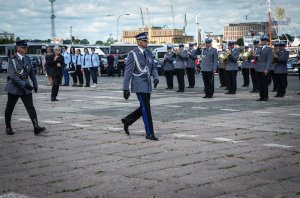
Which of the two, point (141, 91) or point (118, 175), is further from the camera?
point (141, 91)

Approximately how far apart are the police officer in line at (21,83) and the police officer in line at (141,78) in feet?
6.19

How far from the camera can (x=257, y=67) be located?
17.4 m

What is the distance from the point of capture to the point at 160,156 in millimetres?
7977

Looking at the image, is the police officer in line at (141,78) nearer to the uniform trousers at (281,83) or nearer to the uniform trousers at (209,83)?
the uniform trousers at (209,83)

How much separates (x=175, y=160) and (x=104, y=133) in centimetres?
310

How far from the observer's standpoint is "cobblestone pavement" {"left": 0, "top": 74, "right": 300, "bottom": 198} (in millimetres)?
6070

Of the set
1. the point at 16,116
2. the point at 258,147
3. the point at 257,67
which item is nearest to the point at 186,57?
the point at 257,67

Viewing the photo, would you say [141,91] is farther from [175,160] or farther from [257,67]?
[257,67]

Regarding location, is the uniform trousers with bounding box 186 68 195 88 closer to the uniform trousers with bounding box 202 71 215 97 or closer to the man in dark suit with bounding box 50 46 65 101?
the uniform trousers with bounding box 202 71 215 97

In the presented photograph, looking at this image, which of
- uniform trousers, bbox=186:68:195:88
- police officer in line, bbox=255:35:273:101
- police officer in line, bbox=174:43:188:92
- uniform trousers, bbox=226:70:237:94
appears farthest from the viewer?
uniform trousers, bbox=186:68:195:88

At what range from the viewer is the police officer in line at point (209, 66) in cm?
1856

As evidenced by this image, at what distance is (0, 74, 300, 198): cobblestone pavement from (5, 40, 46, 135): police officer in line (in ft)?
1.24

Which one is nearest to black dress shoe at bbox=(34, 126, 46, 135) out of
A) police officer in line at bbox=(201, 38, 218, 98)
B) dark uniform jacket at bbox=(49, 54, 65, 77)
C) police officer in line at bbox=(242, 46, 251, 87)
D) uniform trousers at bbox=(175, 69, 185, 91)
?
dark uniform jacket at bbox=(49, 54, 65, 77)

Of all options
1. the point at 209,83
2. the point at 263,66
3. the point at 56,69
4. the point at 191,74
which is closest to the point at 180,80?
the point at 191,74
